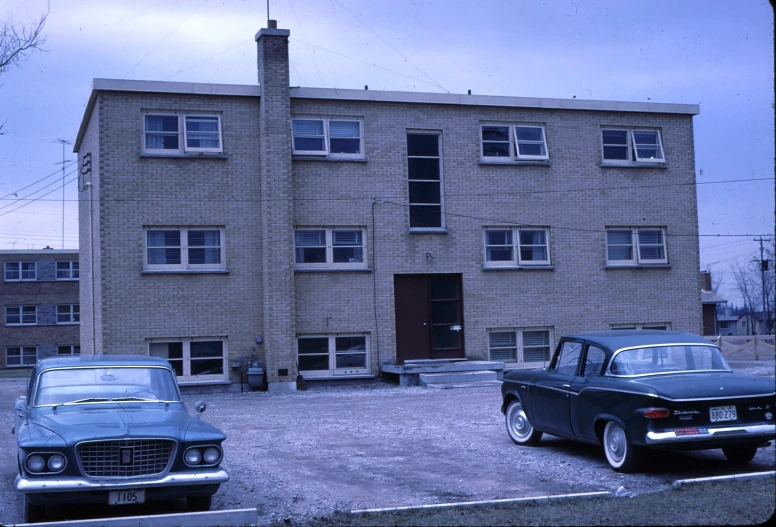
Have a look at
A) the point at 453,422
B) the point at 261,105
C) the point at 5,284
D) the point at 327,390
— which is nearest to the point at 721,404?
the point at 453,422

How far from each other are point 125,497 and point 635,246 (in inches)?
851

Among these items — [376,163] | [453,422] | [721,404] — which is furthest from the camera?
[376,163]

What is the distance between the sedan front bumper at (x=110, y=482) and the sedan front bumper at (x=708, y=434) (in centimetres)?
447

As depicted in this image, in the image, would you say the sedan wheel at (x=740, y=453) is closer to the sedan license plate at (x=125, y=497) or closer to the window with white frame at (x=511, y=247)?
the sedan license plate at (x=125, y=497)

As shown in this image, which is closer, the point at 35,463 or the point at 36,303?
the point at 35,463

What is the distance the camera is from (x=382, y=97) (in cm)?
2498

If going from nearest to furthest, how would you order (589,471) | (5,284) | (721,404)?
(721,404)
(589,471)
(5,284)

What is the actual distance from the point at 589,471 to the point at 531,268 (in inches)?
630

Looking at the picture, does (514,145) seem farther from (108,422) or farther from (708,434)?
(108,422)

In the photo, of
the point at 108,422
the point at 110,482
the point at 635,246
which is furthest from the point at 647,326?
the point at 110,482

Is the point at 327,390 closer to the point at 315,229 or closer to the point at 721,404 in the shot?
the point at 315,229

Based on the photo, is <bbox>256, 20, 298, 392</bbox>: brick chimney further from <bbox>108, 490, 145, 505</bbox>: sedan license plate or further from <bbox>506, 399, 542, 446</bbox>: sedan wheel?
<bbox>108, 490, 145, 505</bbox>: sedan license plate

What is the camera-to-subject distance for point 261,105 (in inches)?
938

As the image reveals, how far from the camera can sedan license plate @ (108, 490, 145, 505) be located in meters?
8.17
